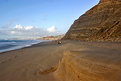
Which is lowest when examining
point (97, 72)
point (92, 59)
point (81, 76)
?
point (81, 76)

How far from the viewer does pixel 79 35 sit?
88.9ft

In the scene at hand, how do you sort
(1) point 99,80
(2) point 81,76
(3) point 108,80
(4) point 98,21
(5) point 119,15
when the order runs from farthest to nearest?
(4) point 98,21 → (5) point 119,15 → (2) point 81,76 → (1) point 99,80 → (3) point 108,80

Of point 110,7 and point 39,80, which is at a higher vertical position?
point 110,7

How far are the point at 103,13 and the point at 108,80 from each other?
25.8m

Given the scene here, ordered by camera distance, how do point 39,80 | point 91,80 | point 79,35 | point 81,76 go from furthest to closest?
point 79,35, point 39,80, point 81,76, point 91,80

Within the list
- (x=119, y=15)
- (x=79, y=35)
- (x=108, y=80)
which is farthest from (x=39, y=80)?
(x=79, y=35)

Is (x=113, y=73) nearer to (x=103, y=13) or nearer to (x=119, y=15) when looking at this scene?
(x=119, y=15)

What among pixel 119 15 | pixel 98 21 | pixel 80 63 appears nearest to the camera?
pixel 80 63

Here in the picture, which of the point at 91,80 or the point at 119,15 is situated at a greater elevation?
the point at 119,15

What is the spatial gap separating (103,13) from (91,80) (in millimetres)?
25726

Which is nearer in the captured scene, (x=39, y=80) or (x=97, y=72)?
Answer: (x=97, y=72)

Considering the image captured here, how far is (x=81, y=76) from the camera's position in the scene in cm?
212

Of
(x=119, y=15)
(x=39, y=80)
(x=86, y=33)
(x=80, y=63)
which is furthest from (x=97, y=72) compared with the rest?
(x=86, y=33)

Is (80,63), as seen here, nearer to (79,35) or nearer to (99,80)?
(99,80)
